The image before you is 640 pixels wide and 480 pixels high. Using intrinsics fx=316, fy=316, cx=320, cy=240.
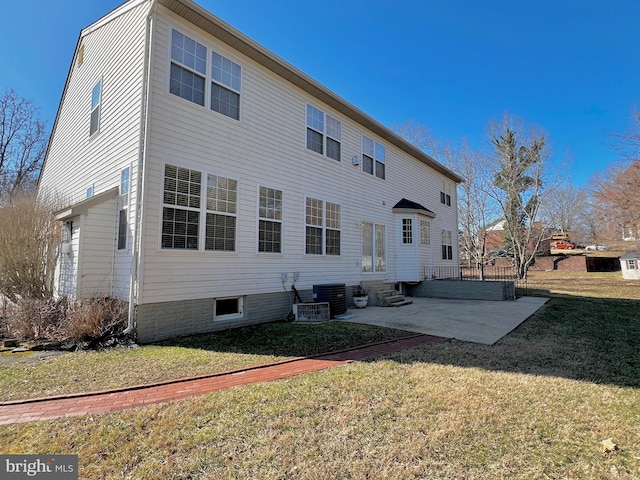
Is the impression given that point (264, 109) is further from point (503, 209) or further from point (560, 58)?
point (503, 209)

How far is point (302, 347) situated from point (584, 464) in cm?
408

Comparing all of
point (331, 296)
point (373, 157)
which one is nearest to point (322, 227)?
point (331, 296)

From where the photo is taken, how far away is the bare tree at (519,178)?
22844 mm

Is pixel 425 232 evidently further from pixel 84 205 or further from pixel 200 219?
pixel 84 205

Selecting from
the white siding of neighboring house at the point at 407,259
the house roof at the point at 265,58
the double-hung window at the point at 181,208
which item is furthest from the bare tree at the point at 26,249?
the white siding of neighboring house at the point at 407,259

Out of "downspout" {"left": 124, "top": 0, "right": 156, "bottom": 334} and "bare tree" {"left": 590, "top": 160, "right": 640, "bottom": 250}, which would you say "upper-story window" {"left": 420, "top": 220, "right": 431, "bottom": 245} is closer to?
"downspout" {"left": 124, "top": 0, "right": 156, "bottom": 334}

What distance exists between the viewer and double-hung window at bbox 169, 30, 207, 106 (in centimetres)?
676

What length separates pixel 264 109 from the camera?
28.0ft

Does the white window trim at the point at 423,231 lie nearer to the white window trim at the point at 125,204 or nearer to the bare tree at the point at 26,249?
the white window trim at the point at 125,204

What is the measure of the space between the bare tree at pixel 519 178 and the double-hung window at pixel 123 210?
80.1ft

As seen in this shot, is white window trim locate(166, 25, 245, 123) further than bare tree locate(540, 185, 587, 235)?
No

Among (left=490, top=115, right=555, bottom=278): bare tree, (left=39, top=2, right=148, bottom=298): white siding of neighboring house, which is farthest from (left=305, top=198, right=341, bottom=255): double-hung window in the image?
(left=490, top=115, right=555, bottom=278): bare tree

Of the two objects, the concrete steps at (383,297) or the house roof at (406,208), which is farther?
the house roof at (406,208)

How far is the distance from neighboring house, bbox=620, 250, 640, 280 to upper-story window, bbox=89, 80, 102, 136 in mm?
30854
